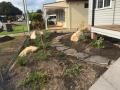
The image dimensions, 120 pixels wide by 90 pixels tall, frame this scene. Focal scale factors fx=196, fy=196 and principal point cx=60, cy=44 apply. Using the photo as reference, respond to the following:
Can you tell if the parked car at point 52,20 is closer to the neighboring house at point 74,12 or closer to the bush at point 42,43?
the neighboring house at point 74,12

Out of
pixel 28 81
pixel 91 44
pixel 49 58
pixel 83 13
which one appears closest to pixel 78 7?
pixel 83 13

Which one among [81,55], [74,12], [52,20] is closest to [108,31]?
[81,55]

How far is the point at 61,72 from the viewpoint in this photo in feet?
18.8

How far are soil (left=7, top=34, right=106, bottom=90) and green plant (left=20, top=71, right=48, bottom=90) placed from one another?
120 millimetres

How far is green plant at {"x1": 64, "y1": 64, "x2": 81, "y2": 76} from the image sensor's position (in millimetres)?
5491

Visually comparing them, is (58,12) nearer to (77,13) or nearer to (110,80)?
(77,13)

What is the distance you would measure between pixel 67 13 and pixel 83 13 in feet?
5.54

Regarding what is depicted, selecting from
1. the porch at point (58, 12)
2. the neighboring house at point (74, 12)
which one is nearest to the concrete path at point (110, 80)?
the neighboring house at point (74, 12)

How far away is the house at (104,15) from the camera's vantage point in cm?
836

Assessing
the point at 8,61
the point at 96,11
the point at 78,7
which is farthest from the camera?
the point at 78,7

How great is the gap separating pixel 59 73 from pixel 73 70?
1.44ft

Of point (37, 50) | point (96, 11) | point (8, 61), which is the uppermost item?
point (96, 11)

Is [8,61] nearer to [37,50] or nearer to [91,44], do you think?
[37,50]

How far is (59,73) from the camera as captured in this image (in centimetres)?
573
